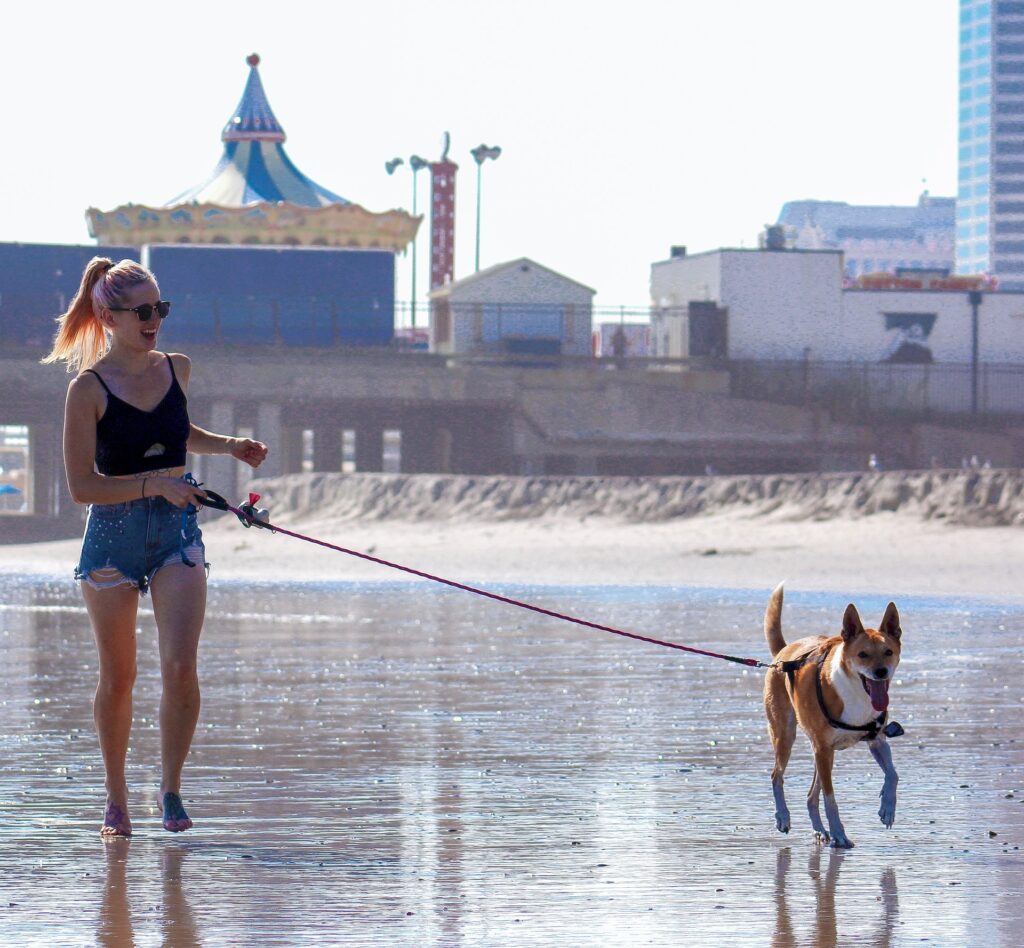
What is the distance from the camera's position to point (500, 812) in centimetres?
707

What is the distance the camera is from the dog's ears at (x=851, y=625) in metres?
6.42

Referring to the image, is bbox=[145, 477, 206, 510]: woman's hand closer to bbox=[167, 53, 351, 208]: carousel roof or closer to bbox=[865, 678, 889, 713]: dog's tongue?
bbox=[865, 678, 889, 713]: dog's tongue

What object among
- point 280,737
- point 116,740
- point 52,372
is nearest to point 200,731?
point 280,737

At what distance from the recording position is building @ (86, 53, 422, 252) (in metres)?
61.0

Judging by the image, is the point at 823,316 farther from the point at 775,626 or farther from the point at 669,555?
the point at 775,626

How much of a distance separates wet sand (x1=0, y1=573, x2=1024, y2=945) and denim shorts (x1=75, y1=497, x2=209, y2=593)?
83cm

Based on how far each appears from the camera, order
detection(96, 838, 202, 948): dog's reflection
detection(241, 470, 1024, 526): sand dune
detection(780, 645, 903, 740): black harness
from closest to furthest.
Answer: detection(96, 838, 202, 948): dog's reflection < detection(780, 645, 903, 740): black harness < detection(241, 470, 1024, 526): sand dune

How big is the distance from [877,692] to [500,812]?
1443 mm

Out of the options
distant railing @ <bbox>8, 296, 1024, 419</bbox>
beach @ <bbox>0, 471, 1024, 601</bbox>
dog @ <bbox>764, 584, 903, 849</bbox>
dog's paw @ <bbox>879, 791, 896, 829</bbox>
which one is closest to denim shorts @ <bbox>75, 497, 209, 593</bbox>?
dog @ <bbox>764, 584, 903, 849</bbox>

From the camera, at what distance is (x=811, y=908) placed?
5461mm

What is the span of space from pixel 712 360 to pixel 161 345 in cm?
1579

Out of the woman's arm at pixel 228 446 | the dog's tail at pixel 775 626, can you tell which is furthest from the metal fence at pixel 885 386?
the woman's arm at pixel 228 446

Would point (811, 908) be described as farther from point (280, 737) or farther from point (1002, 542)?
point (1002, 542)

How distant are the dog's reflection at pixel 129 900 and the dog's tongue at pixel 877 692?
216cm
